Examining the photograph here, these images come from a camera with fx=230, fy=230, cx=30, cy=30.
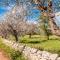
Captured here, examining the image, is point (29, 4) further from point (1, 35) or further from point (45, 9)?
point (1, 35)

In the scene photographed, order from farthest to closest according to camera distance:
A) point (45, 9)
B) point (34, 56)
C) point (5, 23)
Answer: point (5, 23) < point (34, 56) < point (45, 9)

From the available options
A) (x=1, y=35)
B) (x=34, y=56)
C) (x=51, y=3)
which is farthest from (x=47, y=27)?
(x=1, y=35)

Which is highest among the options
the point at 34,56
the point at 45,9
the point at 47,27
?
the point at 45,9

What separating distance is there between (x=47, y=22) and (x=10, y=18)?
48.2m

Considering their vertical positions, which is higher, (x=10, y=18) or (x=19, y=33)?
(x=10, y=18)

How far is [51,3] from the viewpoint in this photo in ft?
18.0

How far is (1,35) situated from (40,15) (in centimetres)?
5482

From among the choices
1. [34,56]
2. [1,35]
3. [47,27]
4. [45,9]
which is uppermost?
[45,9]

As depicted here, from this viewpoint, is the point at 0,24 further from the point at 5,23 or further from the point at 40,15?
the point at 40,15

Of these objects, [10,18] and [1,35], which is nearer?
[10,18]

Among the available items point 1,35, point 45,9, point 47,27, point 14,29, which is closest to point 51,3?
point 45,9

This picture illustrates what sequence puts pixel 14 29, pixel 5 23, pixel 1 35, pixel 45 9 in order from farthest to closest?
1. pixel 1 35
2. pixel 5 23
3. pixel 14 29
4. pixel 45 9

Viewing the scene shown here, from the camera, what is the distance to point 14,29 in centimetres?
5091

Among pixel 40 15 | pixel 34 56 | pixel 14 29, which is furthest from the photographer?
pixel 14 29
